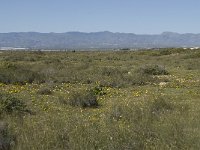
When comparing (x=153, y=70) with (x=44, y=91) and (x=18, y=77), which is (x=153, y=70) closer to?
(x=18, y=77)

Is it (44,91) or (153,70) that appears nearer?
(44,91)

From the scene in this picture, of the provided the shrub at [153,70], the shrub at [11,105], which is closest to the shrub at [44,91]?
the shrub at [11,105]

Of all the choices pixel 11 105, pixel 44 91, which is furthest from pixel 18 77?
pixel 11 105

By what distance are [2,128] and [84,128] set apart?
153 cm

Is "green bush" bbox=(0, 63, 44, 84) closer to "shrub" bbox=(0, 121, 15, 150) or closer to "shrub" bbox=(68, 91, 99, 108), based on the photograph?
"shrub" bbox=(68, 91, 99, 108)

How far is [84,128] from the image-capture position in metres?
7.71

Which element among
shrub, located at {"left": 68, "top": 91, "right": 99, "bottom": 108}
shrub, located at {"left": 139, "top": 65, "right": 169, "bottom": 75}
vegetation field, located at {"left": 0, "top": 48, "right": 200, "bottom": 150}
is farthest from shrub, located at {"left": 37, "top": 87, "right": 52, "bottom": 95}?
shrub, located at {"left": 139, "top": 65, "right": 169, "bottom": 75}

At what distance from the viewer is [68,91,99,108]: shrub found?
Answer: 574 inches

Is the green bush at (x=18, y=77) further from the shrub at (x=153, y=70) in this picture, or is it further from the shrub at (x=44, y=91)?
the shrub at (x=153, y=70)

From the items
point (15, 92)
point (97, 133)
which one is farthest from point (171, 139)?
point (15, 92)

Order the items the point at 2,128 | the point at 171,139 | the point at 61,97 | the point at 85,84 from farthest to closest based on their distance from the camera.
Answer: the point at 85,84, the point at 61,97, the point at 2,128, the point at 171,139

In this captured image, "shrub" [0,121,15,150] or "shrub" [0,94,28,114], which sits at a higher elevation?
"shrub" [0,121,15,150]

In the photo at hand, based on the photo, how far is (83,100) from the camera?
577 inches

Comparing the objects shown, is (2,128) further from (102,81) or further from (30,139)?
(102,81)
